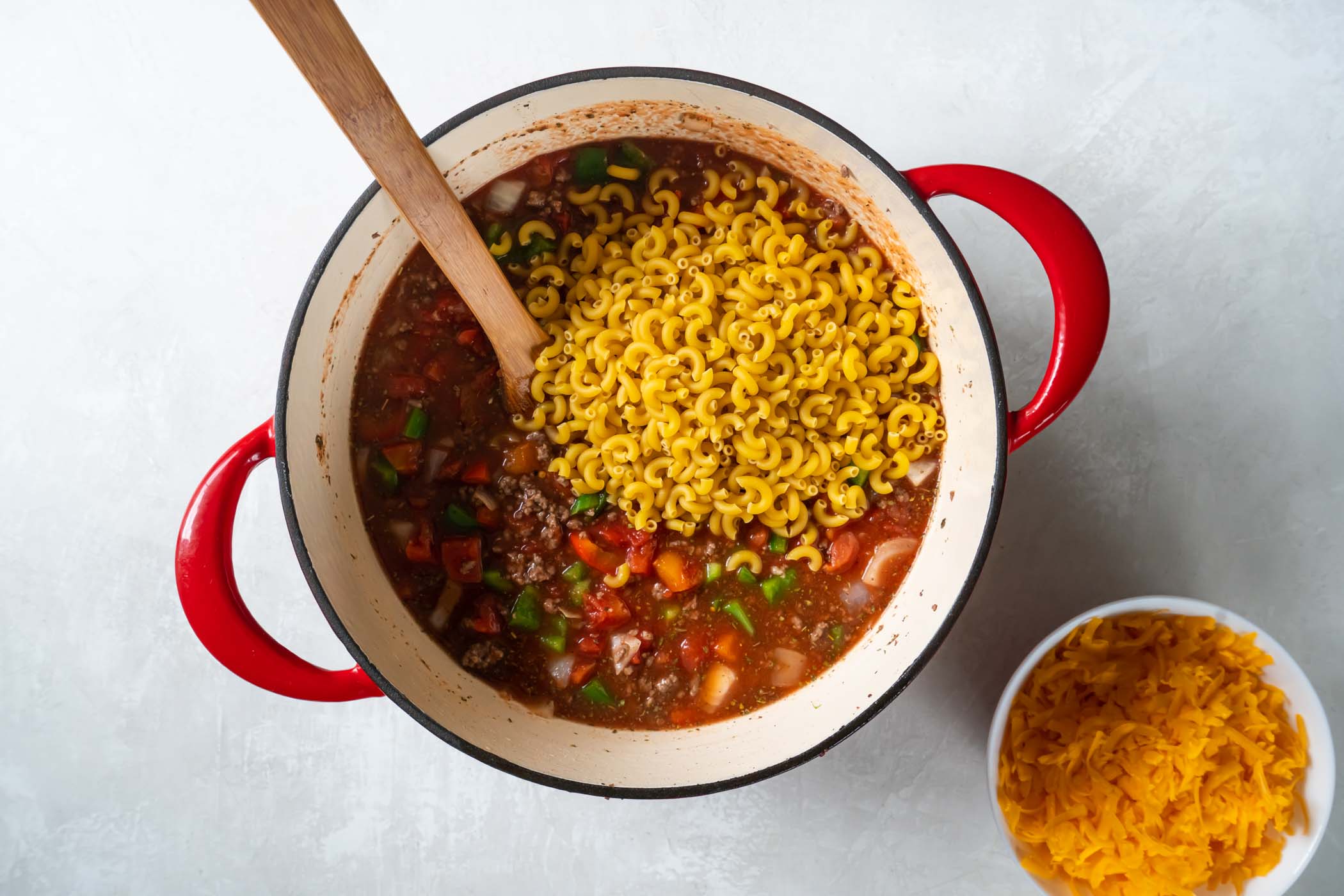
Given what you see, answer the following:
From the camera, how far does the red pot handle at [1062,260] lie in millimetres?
2088

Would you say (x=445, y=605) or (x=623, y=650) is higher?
(x=445, y=605)

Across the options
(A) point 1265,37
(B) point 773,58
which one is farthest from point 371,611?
(A) point 1265,37

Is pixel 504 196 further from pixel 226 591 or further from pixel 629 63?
pixel 226 591

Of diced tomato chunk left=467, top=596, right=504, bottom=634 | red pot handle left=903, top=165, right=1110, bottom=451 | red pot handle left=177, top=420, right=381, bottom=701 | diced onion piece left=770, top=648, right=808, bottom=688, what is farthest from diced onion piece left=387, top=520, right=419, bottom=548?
red pot handle left=903, top=165, right=1110, bottom=451

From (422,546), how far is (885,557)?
1.23 m

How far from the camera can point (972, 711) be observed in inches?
102

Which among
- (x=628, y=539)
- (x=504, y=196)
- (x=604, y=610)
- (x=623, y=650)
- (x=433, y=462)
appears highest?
Result: (x=504, y=196)

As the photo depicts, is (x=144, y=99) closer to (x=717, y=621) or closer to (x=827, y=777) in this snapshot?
(x=717, y=621)

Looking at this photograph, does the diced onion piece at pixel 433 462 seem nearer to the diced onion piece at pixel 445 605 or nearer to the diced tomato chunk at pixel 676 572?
the diced onion piece at pixel 445 605

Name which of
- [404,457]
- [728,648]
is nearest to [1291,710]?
[728,648]

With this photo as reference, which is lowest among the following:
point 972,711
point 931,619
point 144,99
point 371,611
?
point 972,711

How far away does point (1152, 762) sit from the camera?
91.8 inches

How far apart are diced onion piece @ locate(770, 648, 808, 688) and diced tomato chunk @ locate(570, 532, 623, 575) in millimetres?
481

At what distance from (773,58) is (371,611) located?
6.20 feet
